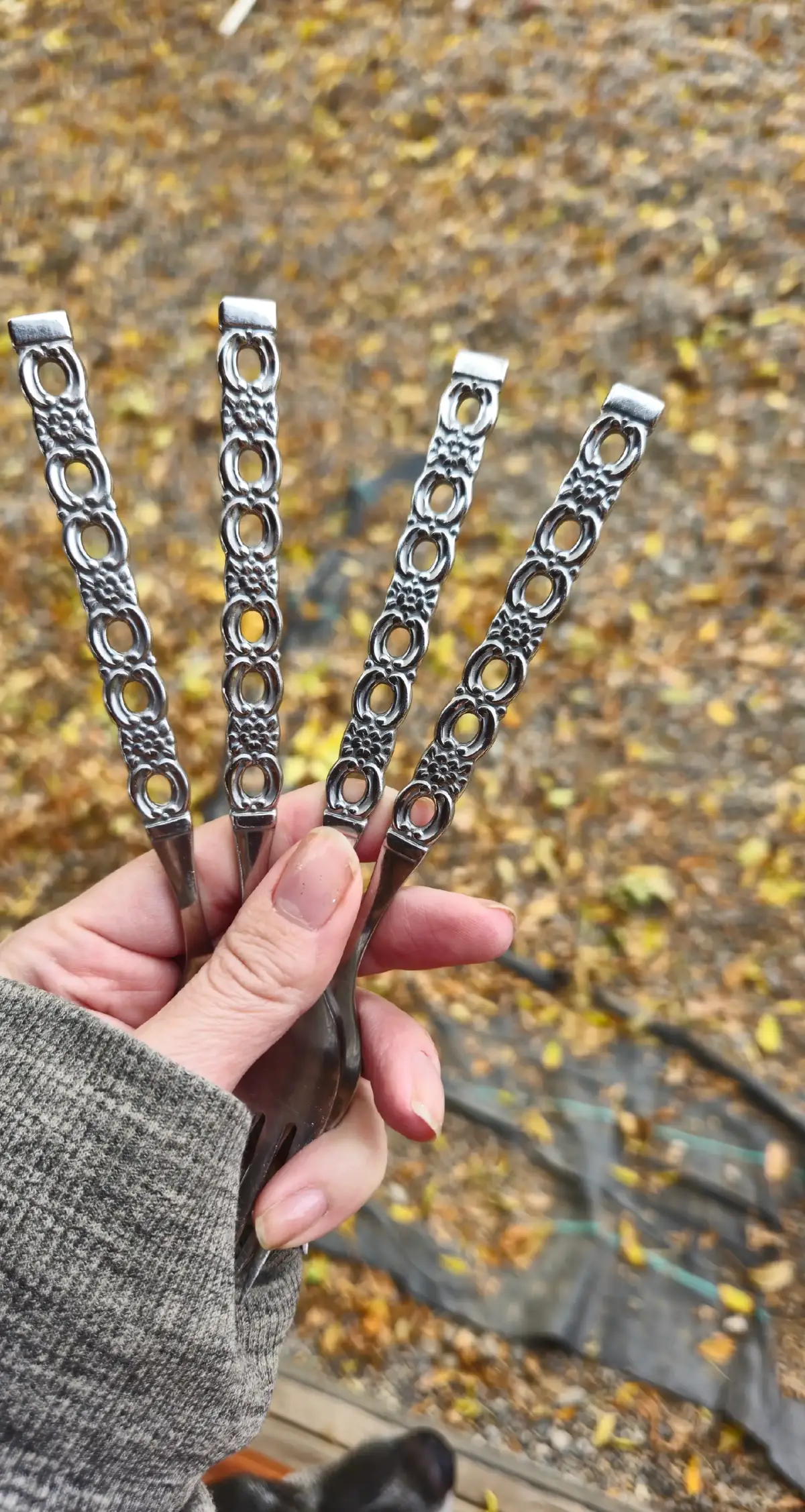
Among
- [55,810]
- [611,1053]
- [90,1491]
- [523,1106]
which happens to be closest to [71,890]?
[55,810]

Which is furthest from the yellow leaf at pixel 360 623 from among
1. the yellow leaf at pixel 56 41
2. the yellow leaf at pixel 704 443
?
the yellow leaf at pixel 56 41

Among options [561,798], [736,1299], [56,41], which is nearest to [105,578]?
[561,798]

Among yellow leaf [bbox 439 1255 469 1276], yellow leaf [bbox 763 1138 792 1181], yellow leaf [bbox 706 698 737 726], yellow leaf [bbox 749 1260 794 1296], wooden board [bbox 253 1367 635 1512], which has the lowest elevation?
wooden board [bbox 253 1367 635 1512]

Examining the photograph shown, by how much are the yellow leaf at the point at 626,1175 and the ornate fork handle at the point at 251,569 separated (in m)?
1.06

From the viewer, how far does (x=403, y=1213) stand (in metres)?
1.68

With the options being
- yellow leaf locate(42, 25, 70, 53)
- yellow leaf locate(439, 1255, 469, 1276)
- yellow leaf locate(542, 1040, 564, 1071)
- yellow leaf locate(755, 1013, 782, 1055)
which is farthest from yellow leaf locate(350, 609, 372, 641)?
yellow leaf locate(42, 25, 70, 53)

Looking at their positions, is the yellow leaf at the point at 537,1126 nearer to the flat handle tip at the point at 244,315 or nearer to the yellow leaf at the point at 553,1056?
the yellow leaf at the point at 553,1056

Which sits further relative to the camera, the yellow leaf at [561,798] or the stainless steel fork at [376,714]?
the yellow leaf at [561,798]

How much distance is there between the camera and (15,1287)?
687 millimetres

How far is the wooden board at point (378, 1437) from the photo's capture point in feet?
4.79

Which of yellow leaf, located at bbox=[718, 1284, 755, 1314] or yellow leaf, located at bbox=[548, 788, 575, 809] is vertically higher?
yellow leaf, located at bbox=[548, 788, 575, 809]

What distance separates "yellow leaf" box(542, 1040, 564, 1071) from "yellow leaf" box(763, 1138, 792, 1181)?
0.36 metres

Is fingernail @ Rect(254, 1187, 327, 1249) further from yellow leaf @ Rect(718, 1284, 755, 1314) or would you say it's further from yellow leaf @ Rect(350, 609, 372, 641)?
yellow leaf @ Rect(350, 609, 372, 641)

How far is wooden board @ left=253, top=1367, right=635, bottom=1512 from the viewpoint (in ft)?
4.79
